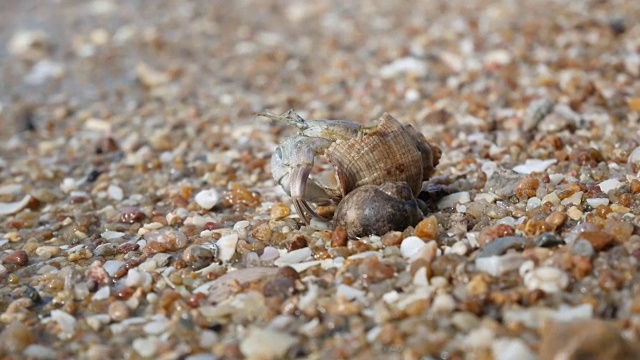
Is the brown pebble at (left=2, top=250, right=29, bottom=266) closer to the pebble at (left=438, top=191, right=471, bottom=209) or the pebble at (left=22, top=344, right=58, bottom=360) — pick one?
the pebble at (left=22, top=344, right=58, bottom=360)

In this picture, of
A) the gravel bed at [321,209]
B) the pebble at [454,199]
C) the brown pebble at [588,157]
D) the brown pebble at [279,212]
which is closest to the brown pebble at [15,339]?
the gravel bed at [321,209]

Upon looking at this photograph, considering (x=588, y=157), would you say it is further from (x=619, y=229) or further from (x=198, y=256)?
(x=198, y=256)

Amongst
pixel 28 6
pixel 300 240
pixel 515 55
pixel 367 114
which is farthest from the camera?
pixel 28 6

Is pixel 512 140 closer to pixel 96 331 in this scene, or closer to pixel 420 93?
pixel 420 93

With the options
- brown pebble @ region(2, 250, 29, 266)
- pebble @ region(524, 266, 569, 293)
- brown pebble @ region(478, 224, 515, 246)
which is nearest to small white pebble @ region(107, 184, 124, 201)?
brown pebble @ region(2, 250, 29, 266)

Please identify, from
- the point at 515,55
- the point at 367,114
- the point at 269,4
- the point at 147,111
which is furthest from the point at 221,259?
the point at 269,4

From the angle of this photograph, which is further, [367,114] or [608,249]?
[367,114]

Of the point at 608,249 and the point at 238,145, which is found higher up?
the point at 608,249
